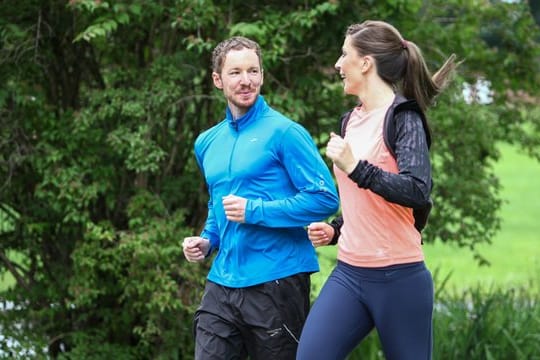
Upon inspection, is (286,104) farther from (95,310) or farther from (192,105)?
(95,310)

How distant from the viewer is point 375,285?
425cm

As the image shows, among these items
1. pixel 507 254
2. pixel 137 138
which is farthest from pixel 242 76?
pixel 507 254

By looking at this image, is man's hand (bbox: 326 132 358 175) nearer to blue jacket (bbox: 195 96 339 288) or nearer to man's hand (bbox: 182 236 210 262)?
blue jacket (bbox: 195 96 339 288)

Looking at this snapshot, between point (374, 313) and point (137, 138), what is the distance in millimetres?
2832

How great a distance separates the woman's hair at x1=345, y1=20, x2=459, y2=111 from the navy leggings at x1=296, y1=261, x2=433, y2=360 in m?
0.67

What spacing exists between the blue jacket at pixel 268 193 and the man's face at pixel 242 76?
0.21 feet

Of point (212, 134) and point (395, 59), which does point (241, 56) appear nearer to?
point (212, 134)

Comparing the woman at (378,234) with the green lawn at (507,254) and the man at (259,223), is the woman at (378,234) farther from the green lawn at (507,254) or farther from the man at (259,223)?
the green lawn at (507,254)

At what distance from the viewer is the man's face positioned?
15.1ft

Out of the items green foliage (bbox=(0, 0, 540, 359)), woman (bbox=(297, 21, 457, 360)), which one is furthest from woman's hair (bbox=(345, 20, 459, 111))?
green foliage (bbox=(0, 0, 540, 359))

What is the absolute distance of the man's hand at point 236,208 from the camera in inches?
174

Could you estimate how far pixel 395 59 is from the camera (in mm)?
4336

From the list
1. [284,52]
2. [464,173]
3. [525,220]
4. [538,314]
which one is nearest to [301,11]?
[284,52]

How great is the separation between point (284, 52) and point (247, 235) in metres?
2.63
